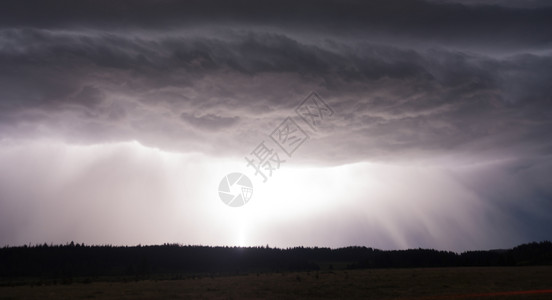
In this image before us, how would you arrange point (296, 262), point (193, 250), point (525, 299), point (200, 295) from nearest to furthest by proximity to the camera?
point (525, 299) < point (200, 295) < point (296, 262) < point (193, 250)

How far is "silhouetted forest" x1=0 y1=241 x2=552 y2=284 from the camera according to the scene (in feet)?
469

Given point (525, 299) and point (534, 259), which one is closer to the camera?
point (525, 299)

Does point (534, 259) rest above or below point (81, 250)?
below

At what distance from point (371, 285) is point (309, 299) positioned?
14.3 metres

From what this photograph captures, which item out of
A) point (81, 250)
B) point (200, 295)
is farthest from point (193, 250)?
point (200, 295)

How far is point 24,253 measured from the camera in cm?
15688

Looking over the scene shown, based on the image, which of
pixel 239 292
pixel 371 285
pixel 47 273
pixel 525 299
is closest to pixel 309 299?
pixel 239 292

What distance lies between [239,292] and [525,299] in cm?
→ 2925

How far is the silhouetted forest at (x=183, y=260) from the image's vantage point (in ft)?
469

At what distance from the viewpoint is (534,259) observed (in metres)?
135

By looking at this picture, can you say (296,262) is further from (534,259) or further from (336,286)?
(336,286)

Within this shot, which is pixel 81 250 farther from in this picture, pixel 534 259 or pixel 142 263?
pixel 534 259

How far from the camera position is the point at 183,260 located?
16900 cm

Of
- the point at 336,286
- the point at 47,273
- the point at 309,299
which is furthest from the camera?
the point at 47,273
